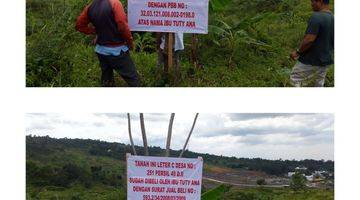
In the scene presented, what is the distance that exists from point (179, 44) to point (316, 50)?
1.12 meters

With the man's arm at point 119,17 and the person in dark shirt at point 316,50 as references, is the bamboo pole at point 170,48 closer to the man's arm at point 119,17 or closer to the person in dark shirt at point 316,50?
the man's arm at point 119,17

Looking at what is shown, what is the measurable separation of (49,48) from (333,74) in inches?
96.3

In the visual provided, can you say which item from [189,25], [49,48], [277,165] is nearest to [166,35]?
[189,25]

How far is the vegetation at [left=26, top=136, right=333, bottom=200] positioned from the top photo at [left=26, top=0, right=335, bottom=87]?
0.56 metres

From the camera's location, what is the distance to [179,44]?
19.3 feet

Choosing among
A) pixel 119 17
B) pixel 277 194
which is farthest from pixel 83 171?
pixel 277 194

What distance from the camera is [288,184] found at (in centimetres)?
611

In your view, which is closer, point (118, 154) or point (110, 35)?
point (110, 35)

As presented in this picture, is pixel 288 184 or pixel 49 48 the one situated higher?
pixel 49 48

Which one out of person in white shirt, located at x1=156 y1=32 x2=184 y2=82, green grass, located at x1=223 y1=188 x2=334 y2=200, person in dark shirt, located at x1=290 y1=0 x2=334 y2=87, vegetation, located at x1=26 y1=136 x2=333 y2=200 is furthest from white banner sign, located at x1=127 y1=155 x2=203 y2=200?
person in dark shirt, located at x1=290 y1=0 x2=334 y2=87

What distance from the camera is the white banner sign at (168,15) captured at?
218 inches

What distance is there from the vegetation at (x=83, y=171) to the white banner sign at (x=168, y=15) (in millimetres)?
1068

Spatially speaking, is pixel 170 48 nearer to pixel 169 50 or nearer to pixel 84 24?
pixel 169 50

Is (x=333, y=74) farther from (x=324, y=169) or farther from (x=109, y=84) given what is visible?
(x=109, y=84)
